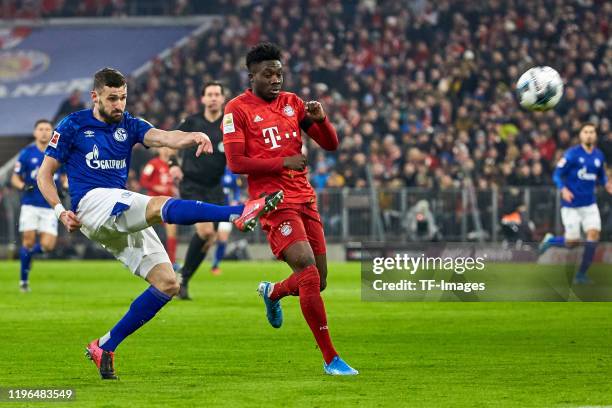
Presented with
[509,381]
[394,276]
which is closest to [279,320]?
[509,381]

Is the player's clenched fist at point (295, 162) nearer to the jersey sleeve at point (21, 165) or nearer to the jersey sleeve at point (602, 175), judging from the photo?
the jersey sleeve at point (21, 165)

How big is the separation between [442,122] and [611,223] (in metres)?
6.29

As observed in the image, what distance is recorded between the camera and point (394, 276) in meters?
18.6

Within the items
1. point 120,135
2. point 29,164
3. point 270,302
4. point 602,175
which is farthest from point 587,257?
point 120,135

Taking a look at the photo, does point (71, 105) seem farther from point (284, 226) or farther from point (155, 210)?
point (155, 210)

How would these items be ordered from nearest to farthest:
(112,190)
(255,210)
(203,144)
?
(255,210), (203,144), (112,190)

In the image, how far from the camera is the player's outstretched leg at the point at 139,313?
907 cm

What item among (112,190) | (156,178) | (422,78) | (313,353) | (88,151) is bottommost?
(313,353)

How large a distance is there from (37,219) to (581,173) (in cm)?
858

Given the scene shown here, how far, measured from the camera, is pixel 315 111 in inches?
364

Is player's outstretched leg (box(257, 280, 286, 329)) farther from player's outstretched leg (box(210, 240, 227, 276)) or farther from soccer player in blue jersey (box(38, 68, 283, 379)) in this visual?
player's outstretched leg (box(210, 240, 227, 276))

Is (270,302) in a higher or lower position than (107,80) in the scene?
lower

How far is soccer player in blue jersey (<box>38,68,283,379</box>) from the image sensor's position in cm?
897

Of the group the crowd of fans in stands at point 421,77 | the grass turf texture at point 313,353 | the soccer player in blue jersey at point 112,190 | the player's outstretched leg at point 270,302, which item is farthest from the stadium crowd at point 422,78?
the soccer player in blue jersey at point 112,190
